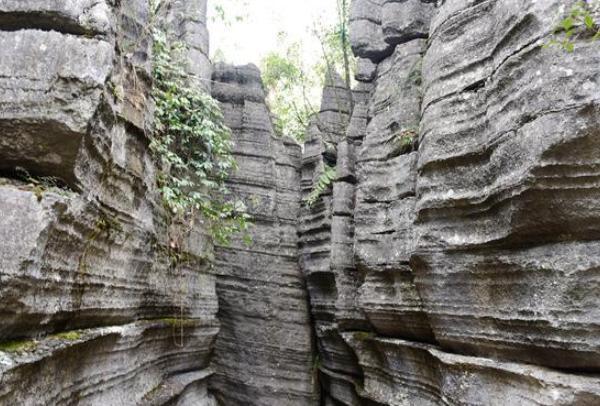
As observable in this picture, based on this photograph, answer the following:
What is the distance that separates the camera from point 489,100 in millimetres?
4570

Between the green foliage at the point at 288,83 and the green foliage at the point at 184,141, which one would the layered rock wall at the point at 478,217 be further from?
the green foliage at the point at 288,83

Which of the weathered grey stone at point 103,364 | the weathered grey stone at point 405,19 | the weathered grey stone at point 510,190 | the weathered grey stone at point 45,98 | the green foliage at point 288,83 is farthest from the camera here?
the green foliage at point 288,83

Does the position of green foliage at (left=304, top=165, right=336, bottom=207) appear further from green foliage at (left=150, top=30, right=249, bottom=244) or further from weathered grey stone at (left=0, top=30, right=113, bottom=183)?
weathered grey stone at (left=0, top=30, right=113, bottom=183)

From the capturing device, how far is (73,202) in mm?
3674

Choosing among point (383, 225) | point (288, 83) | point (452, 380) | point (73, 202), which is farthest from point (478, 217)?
point (288, 83)

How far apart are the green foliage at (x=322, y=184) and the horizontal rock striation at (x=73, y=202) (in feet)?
13.2

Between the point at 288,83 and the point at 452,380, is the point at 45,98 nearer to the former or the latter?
the point at 452,380

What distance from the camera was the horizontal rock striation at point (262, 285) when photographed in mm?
9227

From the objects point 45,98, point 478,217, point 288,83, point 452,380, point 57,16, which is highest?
point 288,83

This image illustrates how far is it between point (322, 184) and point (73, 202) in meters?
5.81

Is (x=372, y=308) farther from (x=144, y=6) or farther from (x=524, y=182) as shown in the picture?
(x=144, y=6)

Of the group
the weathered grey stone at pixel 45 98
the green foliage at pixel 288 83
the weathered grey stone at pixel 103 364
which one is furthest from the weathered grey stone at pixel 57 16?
the green foliage at pixel 288 83

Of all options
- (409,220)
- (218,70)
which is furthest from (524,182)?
(218,70)

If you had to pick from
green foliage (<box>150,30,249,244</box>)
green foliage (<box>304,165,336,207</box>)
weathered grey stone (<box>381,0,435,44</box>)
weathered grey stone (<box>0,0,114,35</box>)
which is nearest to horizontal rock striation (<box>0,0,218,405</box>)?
weathered grey stone (<box>0,0,114,35</box>)
